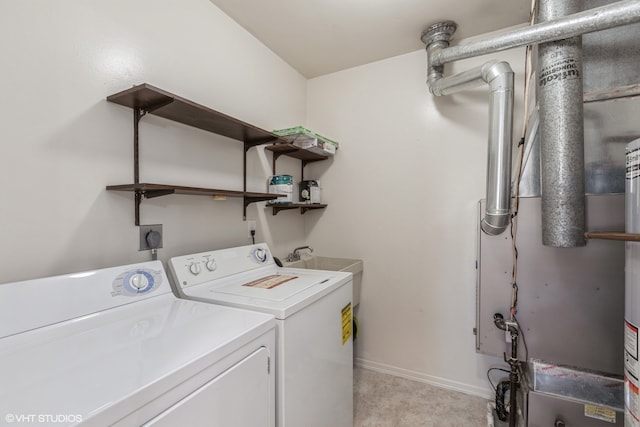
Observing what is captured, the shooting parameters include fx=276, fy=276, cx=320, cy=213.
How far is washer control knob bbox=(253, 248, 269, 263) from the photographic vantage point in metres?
1.75

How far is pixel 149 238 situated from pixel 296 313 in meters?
0.81

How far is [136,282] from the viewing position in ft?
3.80

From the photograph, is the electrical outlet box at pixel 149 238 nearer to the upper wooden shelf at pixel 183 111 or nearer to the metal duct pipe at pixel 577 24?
the upper wooden shelf at pixel 183 111

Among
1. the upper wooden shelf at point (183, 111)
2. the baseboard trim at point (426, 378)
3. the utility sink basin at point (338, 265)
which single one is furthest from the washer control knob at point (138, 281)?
the baseboard trim at point (426, 378)

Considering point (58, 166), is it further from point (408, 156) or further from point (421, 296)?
point (421, 296)

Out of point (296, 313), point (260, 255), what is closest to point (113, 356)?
point (296, 313)

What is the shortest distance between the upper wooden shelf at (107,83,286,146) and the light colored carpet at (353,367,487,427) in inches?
76.6

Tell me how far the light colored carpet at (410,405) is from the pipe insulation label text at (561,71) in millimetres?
2002

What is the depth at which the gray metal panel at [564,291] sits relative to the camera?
122cm

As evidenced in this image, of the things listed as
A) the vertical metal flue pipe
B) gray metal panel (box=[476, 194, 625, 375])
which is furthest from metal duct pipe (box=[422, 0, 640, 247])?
gray metal panel (box=[476, 194, 625, 375])

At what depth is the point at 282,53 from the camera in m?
2.26

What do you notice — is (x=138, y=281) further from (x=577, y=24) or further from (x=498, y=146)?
(x=577, y=24)

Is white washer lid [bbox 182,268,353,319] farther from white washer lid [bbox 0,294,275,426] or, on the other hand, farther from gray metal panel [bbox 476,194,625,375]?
gray metal panel [bbox 476,194,625,375]

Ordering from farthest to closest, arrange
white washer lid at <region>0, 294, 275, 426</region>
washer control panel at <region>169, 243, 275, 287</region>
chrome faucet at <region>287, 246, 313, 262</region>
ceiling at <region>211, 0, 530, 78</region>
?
chrome faucet at <region>287, 246, 313, 262</region>
ceiling at <region>211, 0, 530, 78</region>
washer control panel at <region>169, 243, 275, 287</region>
white washer lid at <region>0, 294, 275, 426</region>
